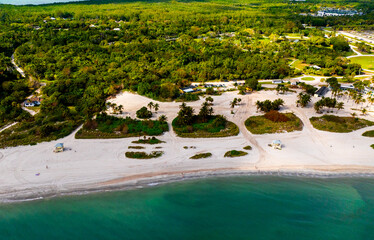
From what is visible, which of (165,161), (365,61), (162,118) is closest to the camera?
(165,161)

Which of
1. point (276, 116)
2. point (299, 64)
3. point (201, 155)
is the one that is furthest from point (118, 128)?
point (299, 64)

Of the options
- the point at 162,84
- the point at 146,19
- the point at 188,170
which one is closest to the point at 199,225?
the point at 188,170

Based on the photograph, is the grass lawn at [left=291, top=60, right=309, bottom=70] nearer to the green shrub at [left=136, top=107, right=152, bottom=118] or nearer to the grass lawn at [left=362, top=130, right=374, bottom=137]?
the grass lawn at [left=362, top=130, right=374, bottom=137]

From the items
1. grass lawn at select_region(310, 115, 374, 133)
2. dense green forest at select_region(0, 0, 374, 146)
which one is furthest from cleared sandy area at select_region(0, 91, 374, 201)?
dense green forest at select_region(0, 0, 374, 146)

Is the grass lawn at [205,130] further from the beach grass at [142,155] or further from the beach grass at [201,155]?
the beach grass at [142,155]

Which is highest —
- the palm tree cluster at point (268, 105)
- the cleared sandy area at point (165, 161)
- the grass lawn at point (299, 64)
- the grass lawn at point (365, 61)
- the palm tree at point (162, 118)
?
the grass lawn at point (365, 61)

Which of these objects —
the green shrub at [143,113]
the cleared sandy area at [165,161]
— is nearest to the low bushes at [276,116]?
the cleared sandy area at [165,161]

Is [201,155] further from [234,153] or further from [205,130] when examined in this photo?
[205,130]
